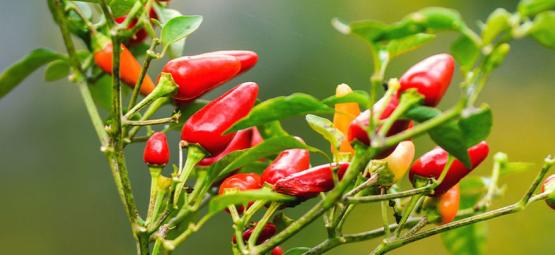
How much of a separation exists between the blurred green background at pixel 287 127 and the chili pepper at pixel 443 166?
1647mm

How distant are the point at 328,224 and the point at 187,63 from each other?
213 millimetres

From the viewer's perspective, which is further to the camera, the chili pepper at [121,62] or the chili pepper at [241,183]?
the chili pepper at [121,62]

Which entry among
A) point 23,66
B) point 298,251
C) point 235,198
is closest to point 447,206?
point 298,251

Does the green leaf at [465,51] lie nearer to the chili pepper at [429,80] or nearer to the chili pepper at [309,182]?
the chili pepper at [429,80]

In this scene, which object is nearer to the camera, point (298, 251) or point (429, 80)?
point (429, 80)

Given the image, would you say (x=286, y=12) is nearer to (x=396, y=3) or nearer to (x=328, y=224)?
(x=396, y=3)

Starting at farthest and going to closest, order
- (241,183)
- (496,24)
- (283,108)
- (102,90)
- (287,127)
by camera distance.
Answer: (287,127) < (102,90) < (241,183) < (283,108) < (496,24)

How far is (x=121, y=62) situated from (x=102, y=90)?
0.45 feet

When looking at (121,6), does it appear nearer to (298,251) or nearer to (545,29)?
(298,251)

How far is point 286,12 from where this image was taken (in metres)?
3.44

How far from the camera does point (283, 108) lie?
0.66 meters

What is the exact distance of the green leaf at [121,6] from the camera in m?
0.82

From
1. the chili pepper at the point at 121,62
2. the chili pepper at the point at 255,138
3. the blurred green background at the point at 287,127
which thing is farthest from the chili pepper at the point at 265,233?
the blurred green background at the point at 287,127

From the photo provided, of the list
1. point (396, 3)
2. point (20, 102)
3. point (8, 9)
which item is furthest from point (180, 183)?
point (8, 9)
